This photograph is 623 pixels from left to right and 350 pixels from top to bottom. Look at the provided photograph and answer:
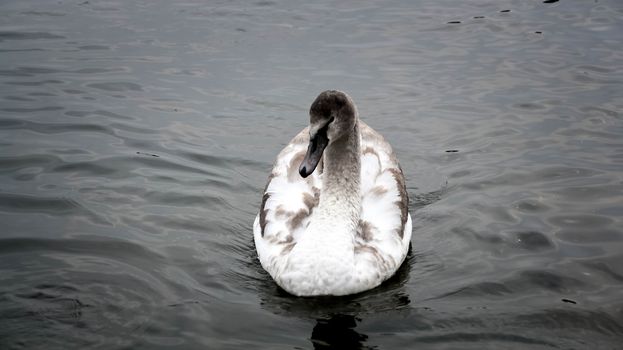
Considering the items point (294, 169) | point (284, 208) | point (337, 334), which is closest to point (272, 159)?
point (294, 169)

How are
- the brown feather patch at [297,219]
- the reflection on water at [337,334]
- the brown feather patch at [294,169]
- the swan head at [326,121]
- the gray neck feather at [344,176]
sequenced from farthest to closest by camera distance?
the brown feather patch at [294,169] < the brown feather patch at [297,219] < the gray neck feather at [344,176] < the swan head at [326,121] < the reflection on water at [337,334]

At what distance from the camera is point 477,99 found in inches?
532

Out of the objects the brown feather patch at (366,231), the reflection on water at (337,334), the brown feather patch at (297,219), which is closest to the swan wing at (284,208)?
the brown feather patch at (297,219)

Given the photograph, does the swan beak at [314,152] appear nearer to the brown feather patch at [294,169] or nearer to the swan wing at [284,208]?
the swan wing at [284,208]

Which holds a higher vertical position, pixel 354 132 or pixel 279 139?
pixel 354 132

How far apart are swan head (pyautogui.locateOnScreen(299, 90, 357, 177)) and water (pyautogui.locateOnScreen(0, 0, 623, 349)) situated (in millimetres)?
1297

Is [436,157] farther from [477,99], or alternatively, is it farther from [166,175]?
[166,175]

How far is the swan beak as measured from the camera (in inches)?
292

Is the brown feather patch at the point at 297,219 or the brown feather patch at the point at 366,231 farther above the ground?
the brown feather patch at the point at 297,219

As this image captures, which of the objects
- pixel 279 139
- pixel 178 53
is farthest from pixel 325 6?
pixel 279 139

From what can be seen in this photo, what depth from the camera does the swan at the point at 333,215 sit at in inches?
292

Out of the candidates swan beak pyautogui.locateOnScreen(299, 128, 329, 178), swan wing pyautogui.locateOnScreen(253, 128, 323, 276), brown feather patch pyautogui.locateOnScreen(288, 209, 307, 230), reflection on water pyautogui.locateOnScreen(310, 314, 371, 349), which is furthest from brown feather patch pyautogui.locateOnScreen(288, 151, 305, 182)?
reflection on water pyautogui.locateOnScreen(310, 314, 371, 349)

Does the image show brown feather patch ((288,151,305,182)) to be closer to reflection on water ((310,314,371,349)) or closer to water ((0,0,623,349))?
water ((0,0,623,349))

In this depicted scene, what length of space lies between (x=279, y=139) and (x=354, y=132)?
13.0 feet
